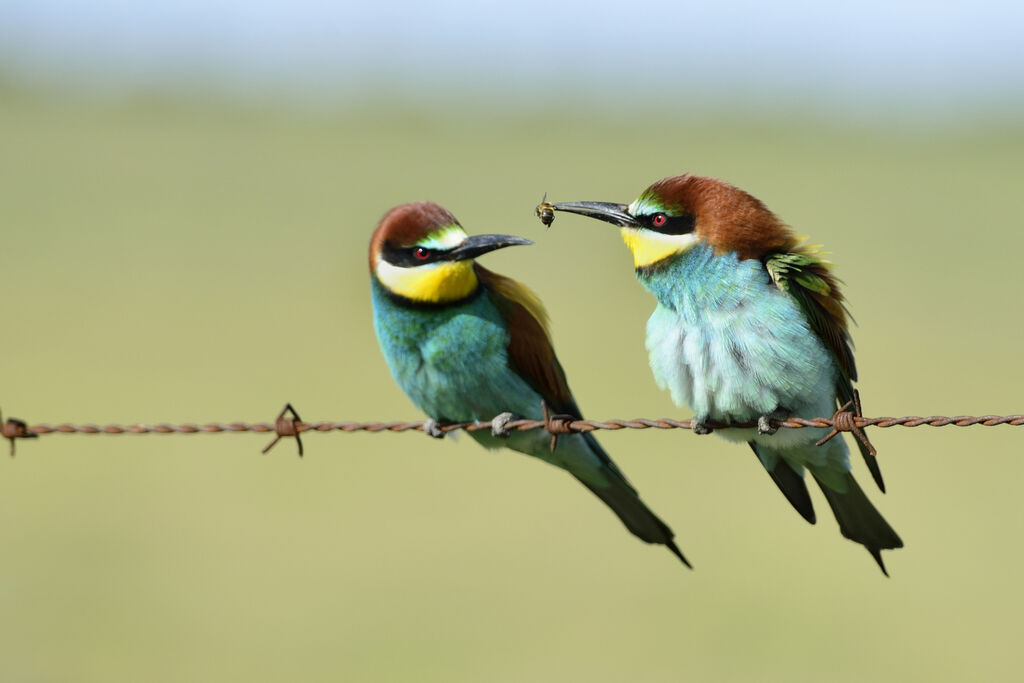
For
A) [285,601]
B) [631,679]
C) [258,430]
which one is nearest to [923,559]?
[631,679]

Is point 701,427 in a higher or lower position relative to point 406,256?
lower

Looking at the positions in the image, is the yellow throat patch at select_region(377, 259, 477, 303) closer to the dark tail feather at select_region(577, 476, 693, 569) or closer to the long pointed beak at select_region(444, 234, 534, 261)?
the long pointed beak at select_region(444, 234, 534, 261)

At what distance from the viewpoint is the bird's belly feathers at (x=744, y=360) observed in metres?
2.94

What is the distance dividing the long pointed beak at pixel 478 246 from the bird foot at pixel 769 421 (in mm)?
740

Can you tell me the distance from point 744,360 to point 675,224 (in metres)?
0.39

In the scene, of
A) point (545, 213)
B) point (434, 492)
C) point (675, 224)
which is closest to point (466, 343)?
point (545, 213)

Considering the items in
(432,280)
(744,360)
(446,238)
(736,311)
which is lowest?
(744,360)

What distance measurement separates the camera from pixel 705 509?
966 cm

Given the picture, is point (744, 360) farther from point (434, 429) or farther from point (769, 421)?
point (434, 429)

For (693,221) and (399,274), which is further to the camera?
(399,274)

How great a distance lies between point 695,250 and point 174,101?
32.5 meters

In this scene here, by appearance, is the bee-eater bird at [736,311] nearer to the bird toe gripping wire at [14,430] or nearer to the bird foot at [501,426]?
the bird foot at [501,426]

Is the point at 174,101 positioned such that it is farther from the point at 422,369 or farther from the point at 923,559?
the point at 422,369

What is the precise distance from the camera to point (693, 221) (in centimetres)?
303
